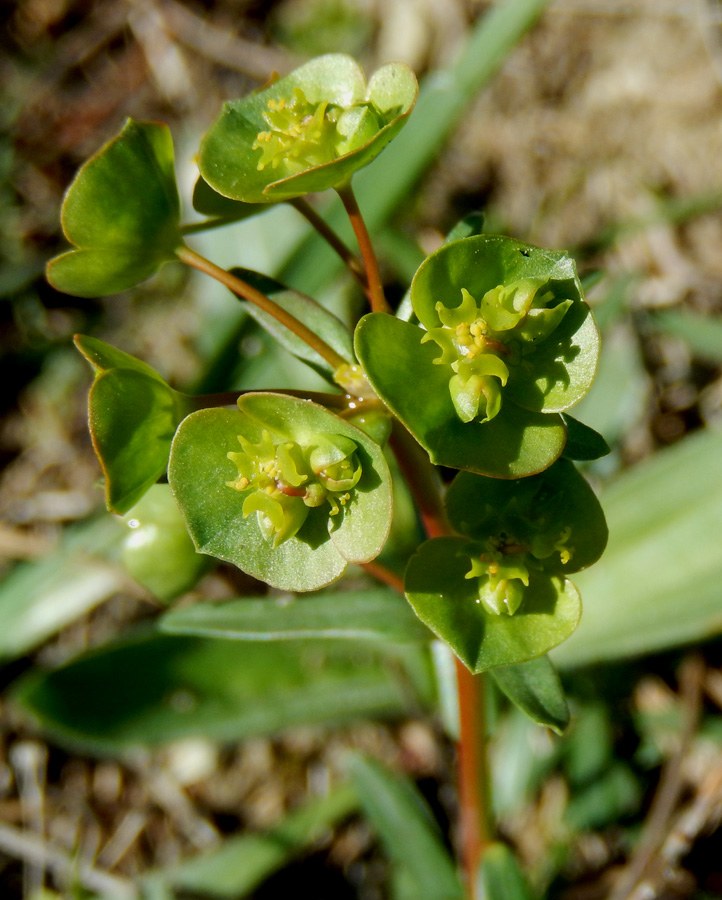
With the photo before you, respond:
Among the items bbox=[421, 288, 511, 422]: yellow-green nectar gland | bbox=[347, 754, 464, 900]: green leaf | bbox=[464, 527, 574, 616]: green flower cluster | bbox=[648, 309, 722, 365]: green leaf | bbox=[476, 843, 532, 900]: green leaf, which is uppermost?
bbox=[421, 288, 511, 422]: yellow-green nectar gland

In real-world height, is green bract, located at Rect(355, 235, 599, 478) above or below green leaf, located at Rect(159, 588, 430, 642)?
above

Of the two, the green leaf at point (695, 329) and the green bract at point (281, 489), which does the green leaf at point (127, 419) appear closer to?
the green bract at point (281, 489)

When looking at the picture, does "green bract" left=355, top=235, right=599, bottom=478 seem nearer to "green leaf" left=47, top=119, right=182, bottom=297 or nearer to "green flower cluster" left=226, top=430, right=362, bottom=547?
"green flower cluster" left=226, top=430, right=362, bottom=547

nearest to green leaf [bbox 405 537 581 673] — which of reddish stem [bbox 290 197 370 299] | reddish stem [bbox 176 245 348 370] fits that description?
reddish stem [bbox 176 245 348 370]

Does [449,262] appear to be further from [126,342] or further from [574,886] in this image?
[126,342]

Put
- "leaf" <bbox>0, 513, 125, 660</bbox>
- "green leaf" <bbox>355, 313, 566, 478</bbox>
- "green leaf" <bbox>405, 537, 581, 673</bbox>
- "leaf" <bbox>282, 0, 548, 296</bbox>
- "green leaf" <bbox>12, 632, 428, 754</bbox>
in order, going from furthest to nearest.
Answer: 1. "leaf" <bbox>0, 513, 125, 660</bbox>
2. "leaf" <bbox>282, 0, 548, 296</bbox>
3. "green leaf" <bbox>12, 632, 428, 754</bbox>
4. "green leaf" <bbox>405, 537, 581, 673</bbox>
5. "green leaf" <bbox>355, 313, 566, 478</bbox>

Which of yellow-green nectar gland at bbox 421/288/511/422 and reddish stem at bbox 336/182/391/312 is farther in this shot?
reddish stem at bbox 336/182/391/312

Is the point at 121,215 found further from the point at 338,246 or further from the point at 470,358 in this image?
the point at 470,358
